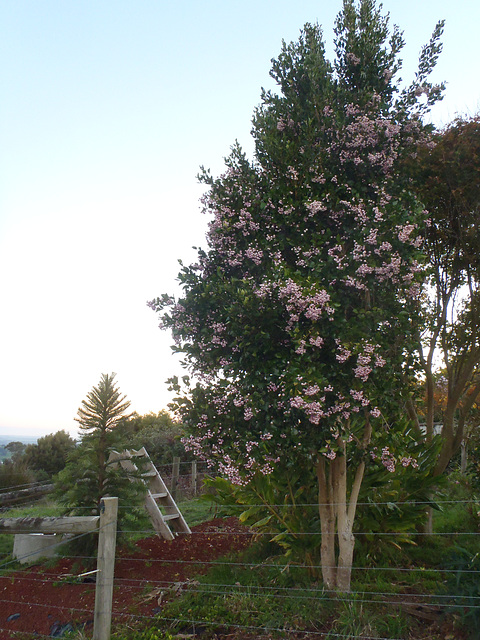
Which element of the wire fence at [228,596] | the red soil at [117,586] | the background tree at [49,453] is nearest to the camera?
the wire fence at [228,596]

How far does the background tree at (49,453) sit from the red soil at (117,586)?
14660 mm

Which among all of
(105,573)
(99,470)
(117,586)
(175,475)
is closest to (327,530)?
(105,573)

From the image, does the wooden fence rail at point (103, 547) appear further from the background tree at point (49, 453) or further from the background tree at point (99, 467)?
the background tree at point (49, 453)

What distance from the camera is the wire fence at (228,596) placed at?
4.51 metres

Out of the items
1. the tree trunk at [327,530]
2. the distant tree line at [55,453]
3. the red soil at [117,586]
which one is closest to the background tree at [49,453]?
the distant tree line at [55,453]

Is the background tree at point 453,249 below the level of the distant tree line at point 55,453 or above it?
above

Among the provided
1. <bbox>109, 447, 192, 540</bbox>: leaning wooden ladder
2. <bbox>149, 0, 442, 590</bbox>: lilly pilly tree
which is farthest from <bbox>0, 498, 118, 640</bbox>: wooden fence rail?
<bbox>109, 447, 192, 540</bbox>: leaning wooden ladder

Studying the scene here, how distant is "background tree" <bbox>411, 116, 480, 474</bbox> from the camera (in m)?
6.04

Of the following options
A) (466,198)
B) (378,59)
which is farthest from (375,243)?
(378,59)

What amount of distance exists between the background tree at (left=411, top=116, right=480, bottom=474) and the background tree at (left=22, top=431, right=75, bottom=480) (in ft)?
59.9

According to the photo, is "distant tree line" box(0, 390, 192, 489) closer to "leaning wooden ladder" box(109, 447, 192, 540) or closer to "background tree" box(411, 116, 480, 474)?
"leaning wooden ladder" box(109, 447, 192, 540)

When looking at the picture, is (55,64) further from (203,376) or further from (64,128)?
(203,376)

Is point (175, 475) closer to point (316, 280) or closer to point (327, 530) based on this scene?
point (327, 530)

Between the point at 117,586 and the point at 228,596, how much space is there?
1.69 m
